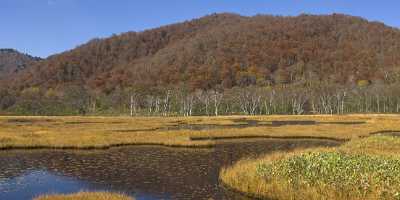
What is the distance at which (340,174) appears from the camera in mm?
25219

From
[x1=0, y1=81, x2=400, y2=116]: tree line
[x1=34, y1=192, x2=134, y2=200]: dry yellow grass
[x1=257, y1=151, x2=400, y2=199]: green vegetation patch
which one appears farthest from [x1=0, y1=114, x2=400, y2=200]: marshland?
[x1=0, y1=81, x2=400, y2=116]: tree line

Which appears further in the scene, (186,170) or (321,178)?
(186,170)

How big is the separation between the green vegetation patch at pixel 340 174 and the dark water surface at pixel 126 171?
3022 mm

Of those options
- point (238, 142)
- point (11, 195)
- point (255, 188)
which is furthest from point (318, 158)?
point (238, 142)

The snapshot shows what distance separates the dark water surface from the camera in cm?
2747

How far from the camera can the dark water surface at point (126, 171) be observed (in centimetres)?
2747

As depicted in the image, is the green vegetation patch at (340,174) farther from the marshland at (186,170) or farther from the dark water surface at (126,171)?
the dark water surface at (126,171)

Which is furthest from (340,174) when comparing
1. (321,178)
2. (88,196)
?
(88,196)

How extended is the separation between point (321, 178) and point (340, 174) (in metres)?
1.03

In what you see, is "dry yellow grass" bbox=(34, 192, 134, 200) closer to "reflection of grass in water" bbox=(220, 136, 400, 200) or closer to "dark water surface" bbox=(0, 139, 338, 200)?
"dark water surface" bbox=(0, 139, 338, 200)

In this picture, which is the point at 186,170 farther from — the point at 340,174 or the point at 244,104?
the point at 244,104

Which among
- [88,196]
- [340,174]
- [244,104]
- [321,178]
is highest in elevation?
[244,104]

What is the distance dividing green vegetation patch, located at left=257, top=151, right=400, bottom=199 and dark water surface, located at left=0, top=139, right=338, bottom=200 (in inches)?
119

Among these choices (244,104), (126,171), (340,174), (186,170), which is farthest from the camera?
(244,104)
